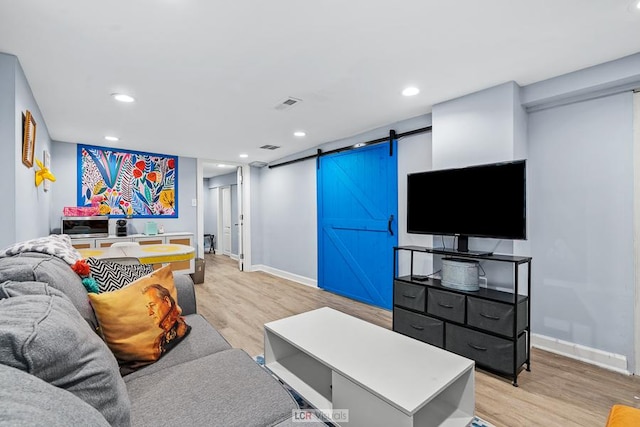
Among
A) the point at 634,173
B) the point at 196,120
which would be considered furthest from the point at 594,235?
the point at 196,120

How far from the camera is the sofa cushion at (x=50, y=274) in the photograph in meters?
1.14

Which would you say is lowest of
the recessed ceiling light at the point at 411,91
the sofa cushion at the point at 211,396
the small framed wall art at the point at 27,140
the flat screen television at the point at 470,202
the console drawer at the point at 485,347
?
the console drawer at the point at 485,347

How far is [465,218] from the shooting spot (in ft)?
8.61

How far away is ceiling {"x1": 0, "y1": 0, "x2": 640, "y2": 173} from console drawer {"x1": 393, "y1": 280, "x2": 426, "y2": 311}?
180 centimetres

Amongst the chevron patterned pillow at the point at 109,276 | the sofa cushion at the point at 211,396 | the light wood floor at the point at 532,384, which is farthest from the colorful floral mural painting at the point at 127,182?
A: the sofa cushion at the point at 211,396

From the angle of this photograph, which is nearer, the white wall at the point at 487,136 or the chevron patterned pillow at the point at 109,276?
the chevron patterned pillow at the point at 109,276

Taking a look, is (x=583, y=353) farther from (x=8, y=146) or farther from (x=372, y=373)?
(x=8, y=146)

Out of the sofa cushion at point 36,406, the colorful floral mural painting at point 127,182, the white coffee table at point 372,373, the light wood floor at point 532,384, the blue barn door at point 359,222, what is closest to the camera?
the sofa cushion at point 36,406

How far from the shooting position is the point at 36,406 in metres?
0.51

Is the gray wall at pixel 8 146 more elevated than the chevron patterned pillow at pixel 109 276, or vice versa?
A: the gray wall at pixel 8 146

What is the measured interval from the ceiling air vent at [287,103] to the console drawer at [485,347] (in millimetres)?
2462

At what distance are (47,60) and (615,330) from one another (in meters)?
4.68

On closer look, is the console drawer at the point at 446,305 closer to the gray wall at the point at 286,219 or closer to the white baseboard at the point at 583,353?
the white baseboard at the point at 583,353

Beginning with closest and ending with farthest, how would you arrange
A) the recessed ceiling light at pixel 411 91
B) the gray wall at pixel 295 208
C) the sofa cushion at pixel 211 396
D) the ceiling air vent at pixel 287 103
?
1. the sofa cushion at pixel 211 396
2. the recessed ceiling light at pixel 411 91
3. the ceiling air vent at pixel 287 103
4. the gray wall at pixel 295 208
